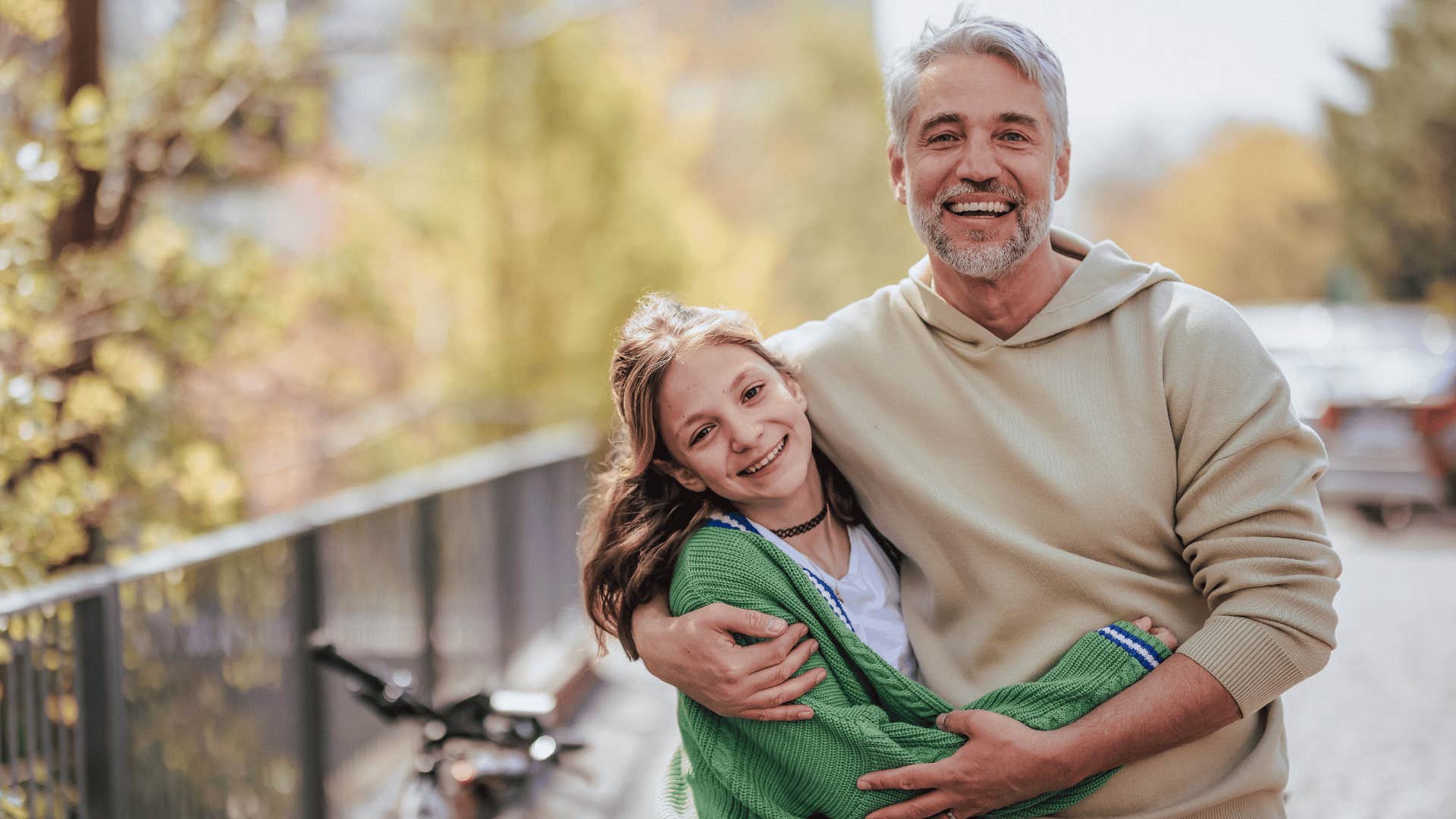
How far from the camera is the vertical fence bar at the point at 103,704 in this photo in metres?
3.43

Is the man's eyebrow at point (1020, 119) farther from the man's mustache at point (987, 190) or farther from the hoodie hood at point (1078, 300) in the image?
the hoodie hood at point (1078, 300)

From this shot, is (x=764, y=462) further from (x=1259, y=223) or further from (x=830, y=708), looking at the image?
(x=1259, y=223)

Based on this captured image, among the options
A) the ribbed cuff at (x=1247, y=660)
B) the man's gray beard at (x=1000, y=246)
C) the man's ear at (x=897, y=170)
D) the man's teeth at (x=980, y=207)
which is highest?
the man's ear at (x=897, y=170)

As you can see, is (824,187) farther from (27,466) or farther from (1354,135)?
(27,466)

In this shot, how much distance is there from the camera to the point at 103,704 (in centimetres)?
346

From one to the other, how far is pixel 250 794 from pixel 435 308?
826 centimetres

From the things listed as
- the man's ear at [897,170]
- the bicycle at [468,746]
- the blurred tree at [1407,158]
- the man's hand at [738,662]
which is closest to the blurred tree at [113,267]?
the bicycle at [468,746]

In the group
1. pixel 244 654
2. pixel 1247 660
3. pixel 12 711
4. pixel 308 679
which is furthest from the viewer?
pixel 308 679

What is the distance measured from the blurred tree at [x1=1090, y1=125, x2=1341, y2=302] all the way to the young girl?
1463 inches

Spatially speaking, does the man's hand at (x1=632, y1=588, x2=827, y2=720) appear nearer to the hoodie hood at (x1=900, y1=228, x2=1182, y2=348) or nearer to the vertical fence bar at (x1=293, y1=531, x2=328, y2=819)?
the hoodie hood at (x1=900, y1=228, x2=1182, y2=348)

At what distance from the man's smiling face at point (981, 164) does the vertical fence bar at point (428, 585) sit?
3925 millimetres

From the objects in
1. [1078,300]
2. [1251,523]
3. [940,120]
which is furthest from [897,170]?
[1251,523]

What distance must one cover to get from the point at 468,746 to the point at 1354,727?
540 centimetres

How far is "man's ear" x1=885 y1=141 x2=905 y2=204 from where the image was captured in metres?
2.59
